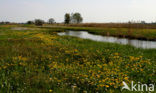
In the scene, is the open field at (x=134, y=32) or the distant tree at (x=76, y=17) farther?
the distant tree at (x=76, y=17)

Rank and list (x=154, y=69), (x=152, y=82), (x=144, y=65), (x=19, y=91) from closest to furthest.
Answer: (x=19, y=91) → (x=152, y=82) → (x=154, y=69) → (x=144, y=65)

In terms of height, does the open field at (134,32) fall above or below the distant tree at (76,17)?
below

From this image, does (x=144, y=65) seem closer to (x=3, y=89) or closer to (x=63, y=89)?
(x=63, y=89)

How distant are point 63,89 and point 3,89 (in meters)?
2.24

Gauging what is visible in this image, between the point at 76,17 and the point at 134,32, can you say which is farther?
the point at 76,17

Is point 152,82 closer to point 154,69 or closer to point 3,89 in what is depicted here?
point 154,69

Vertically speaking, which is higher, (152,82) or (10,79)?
(10,79)

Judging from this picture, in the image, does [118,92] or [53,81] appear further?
[53,81]

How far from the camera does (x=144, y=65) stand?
799 cm

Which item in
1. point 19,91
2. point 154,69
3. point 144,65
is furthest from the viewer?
point 144,65

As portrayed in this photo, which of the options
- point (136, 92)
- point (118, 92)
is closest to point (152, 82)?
point (136, 92)

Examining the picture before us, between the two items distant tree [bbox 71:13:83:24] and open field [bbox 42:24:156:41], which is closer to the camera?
open field [bbox 42:24:156:41]

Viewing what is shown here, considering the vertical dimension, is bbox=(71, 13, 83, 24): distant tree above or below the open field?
above

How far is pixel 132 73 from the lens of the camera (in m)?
6.87
